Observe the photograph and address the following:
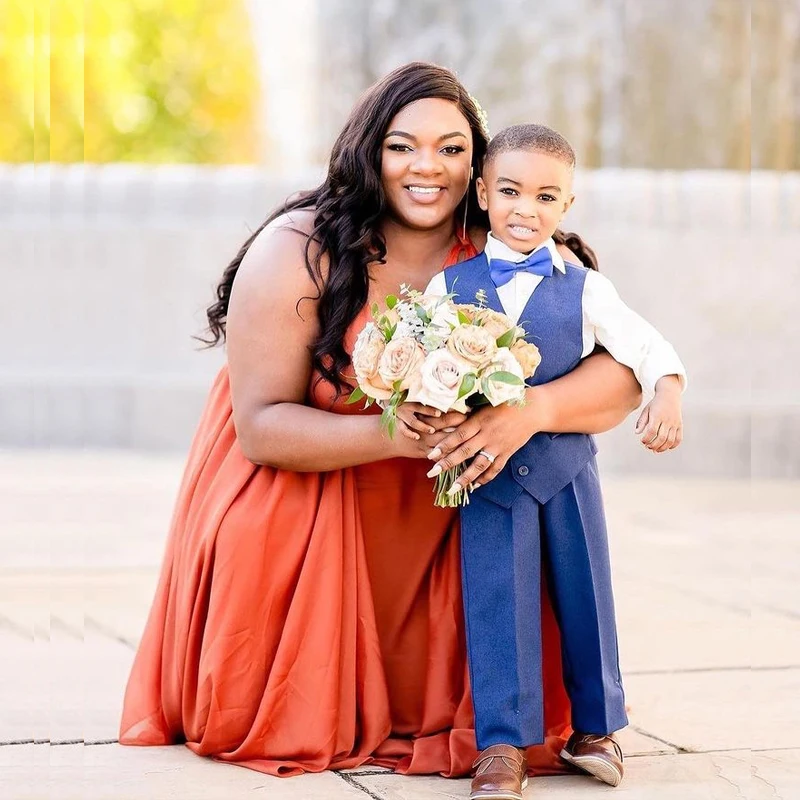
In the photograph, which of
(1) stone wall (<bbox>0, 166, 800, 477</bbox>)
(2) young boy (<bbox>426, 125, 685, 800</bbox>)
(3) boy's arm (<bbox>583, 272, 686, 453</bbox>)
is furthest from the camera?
(1) stone wall (<bbox>0, 166, 800, 477</bbox>)

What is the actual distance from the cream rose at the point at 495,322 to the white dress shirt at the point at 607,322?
272 mm

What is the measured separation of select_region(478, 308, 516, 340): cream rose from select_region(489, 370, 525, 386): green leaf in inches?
3.7

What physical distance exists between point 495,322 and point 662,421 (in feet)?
1.72

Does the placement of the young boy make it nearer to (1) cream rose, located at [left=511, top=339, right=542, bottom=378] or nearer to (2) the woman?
(2) the woman

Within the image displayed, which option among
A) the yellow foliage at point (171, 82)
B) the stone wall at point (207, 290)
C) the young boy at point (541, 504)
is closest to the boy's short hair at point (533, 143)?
the young boy at point (541, 504)

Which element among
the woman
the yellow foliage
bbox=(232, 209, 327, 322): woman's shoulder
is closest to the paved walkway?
the woman

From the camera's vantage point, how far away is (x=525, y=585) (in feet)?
11.7

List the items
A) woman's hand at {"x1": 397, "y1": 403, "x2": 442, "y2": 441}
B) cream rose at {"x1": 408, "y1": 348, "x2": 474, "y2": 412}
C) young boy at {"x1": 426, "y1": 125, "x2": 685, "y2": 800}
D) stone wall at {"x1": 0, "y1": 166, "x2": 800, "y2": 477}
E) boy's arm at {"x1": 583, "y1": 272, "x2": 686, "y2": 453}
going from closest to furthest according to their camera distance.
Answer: cream rose at {"x1": 408, "y1": 348, "x2": 474, "y2": 412}
woman's hand at {"x1": 397, "y1": 403, "x2": 442, "y2": 441}
young boy at {"x1": 426, "y1": 125, "x2": 685, "y2": 800}
boy's arm at {"x1": 583, "y1": 272, "x2": 686, "y2": 453}
stone wall at {"x1": 0, "y1": 166, "x2": 800, "y2": 477}

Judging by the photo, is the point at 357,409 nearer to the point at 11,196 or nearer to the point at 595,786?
the point at 595,786

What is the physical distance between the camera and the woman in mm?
3754

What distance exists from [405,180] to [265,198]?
6794mm

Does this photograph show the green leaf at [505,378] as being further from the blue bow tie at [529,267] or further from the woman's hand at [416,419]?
the blue bow tie at [529,267]

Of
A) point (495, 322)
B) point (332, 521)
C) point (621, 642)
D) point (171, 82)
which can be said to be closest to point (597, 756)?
point (332, 521)

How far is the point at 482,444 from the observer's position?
11.3ft
